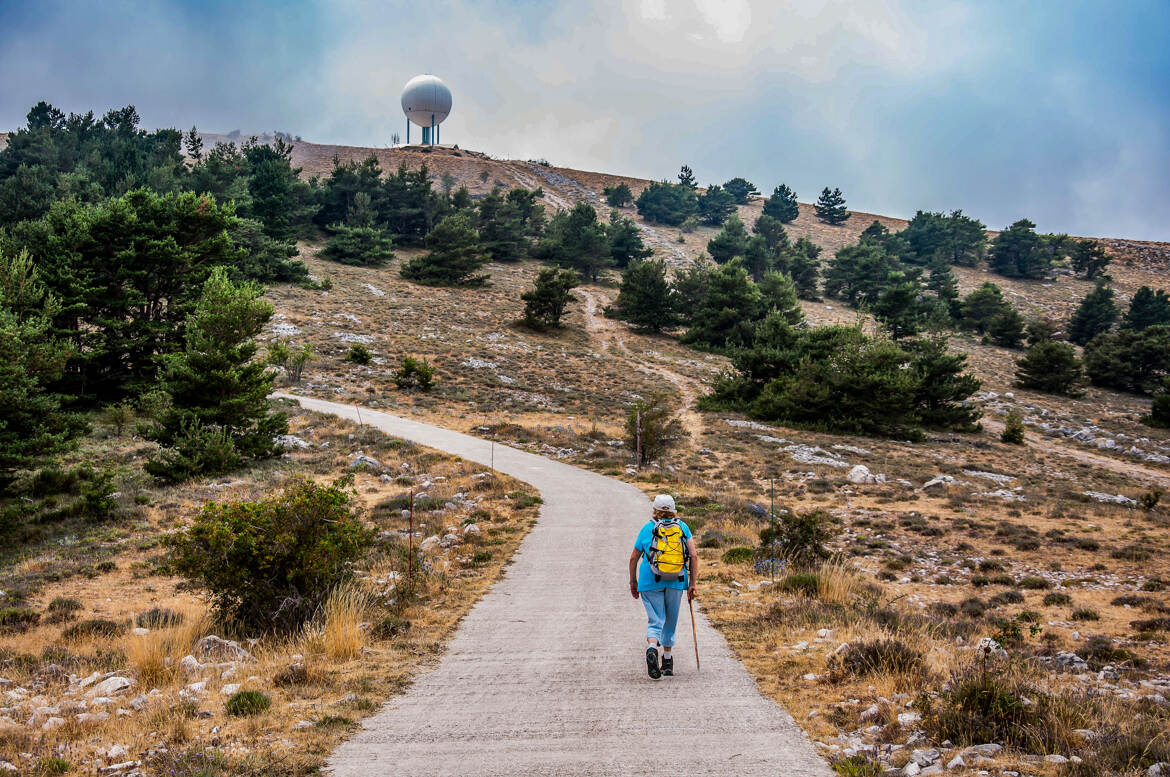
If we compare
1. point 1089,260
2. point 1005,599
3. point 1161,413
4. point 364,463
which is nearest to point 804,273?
point 1161,413

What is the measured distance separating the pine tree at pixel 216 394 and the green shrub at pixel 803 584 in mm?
17003

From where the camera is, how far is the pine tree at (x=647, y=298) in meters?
60.1

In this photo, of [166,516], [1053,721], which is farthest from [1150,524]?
[166,516]

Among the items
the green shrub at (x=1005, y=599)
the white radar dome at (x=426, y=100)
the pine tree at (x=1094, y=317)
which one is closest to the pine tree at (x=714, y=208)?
the white radar dome at (x=426, y=100)

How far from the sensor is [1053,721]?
15.6ft

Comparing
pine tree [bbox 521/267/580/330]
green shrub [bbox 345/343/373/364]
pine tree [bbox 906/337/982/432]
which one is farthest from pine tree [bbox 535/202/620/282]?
pine tree [bbox 906/337/982/432]

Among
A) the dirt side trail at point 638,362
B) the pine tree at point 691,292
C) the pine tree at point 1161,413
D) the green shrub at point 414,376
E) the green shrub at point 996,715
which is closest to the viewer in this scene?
the green shrub at point 996,715

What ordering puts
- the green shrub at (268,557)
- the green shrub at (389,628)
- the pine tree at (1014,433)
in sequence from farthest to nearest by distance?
the pine tree at (1014,433)
the green shrub at (268,557)
the green shrub at (389,628)

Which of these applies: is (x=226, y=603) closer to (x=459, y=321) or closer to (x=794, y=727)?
(x=794, y=727)

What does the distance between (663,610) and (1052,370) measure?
60.2 meters

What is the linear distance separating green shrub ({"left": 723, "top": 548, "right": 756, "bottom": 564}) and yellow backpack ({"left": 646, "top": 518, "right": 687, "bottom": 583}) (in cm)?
597

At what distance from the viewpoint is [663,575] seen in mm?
6422

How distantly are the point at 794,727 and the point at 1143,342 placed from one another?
66.8 m

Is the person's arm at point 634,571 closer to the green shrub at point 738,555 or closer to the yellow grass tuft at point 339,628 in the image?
the yellow grass tuft at point 339,628
